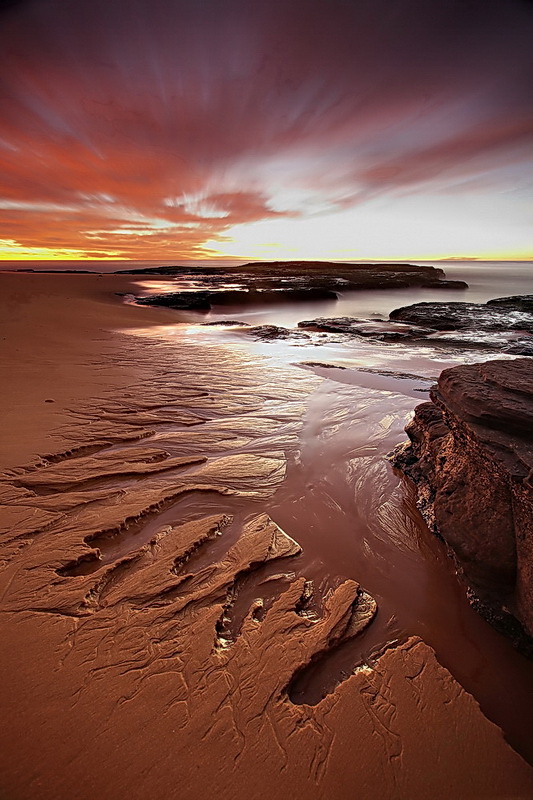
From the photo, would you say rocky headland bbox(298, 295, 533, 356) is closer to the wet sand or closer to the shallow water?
the shallow water

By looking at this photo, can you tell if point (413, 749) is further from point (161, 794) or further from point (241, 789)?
point (161, 794)

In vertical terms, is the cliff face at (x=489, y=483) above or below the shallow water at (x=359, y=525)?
above

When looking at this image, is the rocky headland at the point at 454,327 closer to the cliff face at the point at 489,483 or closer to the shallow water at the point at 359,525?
the shallow water at the point at 359,525

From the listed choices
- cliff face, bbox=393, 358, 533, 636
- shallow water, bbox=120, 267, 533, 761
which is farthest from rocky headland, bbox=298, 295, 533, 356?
cliff face, bbox=393, 358, 533, 636

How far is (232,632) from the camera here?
2.06 m

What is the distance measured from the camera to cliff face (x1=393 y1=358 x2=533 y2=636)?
230 centimetres

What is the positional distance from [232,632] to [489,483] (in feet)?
7.00

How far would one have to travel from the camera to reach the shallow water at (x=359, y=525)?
1974 mm

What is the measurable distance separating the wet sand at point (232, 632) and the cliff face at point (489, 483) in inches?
9.0

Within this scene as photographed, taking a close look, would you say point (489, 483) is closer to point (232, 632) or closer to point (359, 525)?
point (359, 525)

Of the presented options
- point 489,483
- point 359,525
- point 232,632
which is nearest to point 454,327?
point 489,483

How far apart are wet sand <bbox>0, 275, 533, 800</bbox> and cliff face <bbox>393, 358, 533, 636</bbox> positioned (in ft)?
0.75

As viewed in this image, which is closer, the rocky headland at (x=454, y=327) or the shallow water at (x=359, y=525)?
the shallow water at (x=359, y=525)

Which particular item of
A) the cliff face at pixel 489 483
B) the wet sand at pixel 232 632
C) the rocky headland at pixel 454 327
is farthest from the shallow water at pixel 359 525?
the rocky headland at pixel 454 327
